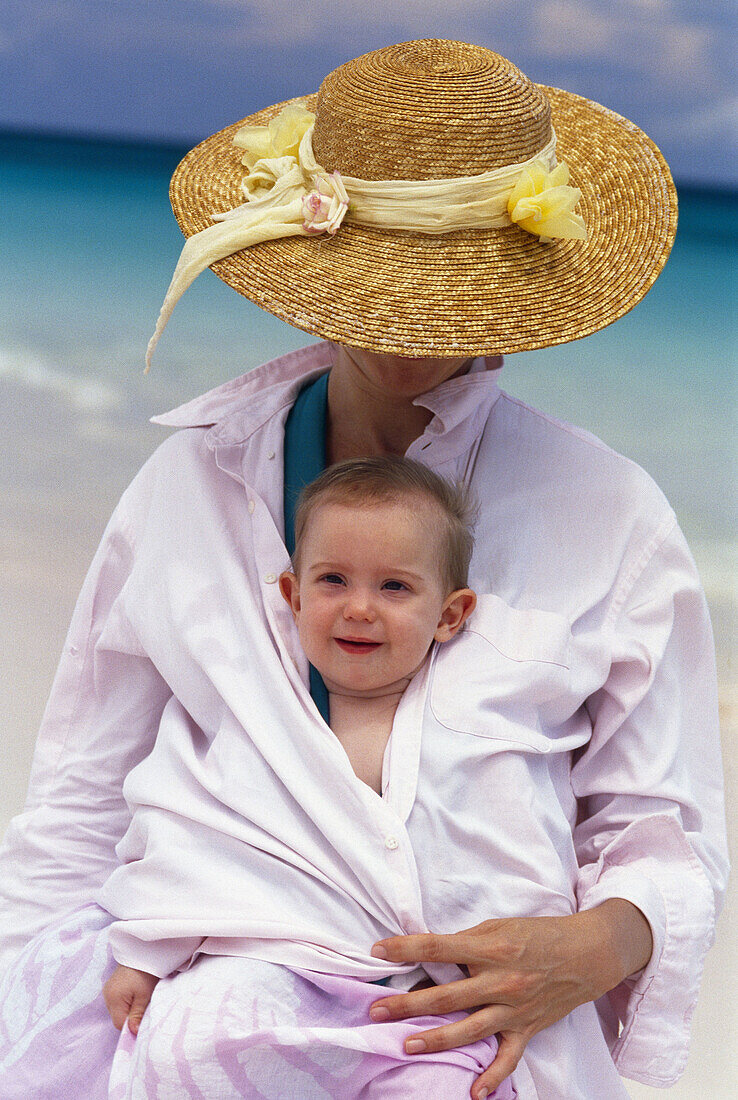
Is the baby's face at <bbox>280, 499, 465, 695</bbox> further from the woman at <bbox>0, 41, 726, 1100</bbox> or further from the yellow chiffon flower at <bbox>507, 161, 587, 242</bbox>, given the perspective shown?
the yellow chiffon flower at <bbox>507, 161, 587, 242</bbox>

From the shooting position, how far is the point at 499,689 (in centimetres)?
147

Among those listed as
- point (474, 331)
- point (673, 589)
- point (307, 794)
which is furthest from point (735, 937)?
point (474, 331)

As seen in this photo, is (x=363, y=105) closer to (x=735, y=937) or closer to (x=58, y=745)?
(x=58, y=745)

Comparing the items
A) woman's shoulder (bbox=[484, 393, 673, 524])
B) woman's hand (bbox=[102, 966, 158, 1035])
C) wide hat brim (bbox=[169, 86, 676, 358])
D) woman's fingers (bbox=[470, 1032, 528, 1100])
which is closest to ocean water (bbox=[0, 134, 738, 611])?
woman's shoulder (bbox=[484, 393, 673, 524])

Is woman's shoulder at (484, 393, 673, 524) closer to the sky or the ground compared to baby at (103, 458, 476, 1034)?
closer to the sky

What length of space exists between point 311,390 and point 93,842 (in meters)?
0.63

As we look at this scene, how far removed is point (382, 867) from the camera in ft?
4.61

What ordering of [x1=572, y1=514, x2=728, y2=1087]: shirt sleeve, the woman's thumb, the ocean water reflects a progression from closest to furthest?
the woman's thumb, [x1=572, y1=514, x2=728, y2=1087]: shirt sleeve, the ocean water

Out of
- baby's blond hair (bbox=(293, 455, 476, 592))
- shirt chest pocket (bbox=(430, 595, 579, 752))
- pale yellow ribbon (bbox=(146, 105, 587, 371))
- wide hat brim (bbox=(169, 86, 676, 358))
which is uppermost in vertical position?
pale yellow ribbon (bbox=(146, 105, 587, 371))

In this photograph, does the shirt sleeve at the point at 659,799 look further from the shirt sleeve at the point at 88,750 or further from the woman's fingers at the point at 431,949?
the shirt sleeve at the point at 88,750

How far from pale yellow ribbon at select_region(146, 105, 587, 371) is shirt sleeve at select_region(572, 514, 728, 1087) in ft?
1.36

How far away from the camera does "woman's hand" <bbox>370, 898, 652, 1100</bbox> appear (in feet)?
4.42

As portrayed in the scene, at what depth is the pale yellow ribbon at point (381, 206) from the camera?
4.76 feet

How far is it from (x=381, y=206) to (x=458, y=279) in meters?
0.12
